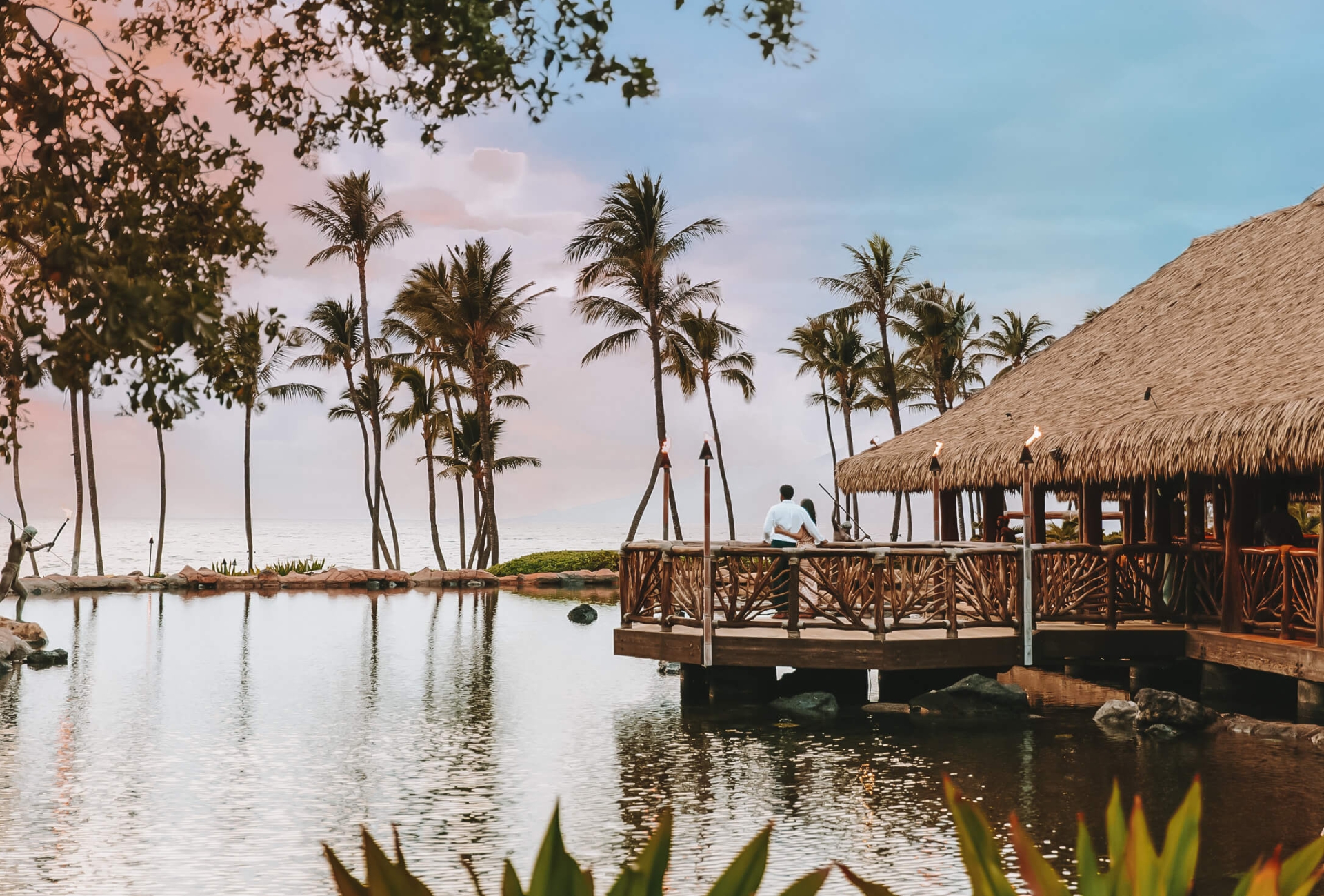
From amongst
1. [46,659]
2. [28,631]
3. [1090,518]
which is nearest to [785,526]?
[1090,518]

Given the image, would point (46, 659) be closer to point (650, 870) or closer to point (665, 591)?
point (665, 591)

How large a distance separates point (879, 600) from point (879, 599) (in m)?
0.01

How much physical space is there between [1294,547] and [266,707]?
11505mm

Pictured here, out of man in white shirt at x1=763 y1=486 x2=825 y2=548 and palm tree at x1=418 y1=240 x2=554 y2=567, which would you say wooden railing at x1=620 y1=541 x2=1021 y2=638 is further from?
palm tree at x1=418 y1=240 x2=554 y2=567

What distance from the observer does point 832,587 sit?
13.8 metres

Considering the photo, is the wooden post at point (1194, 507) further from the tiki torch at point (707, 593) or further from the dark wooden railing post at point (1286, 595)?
the tiki torch at point (707, 593)

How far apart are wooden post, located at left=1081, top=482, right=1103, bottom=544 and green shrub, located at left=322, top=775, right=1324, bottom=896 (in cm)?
1604

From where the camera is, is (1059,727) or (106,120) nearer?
(106,120)

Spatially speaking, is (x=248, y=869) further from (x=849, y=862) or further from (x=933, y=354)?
(x=933, y=354)

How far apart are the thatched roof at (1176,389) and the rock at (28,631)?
43.4 feet

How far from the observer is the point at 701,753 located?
38.8 ft

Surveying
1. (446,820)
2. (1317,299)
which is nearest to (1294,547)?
(1317,299)

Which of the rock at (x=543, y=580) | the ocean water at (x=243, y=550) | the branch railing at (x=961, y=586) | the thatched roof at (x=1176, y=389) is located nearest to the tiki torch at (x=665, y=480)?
the branch railing at (x=961, y=586)

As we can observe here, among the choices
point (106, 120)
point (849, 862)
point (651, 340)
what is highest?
point (651, 340)
